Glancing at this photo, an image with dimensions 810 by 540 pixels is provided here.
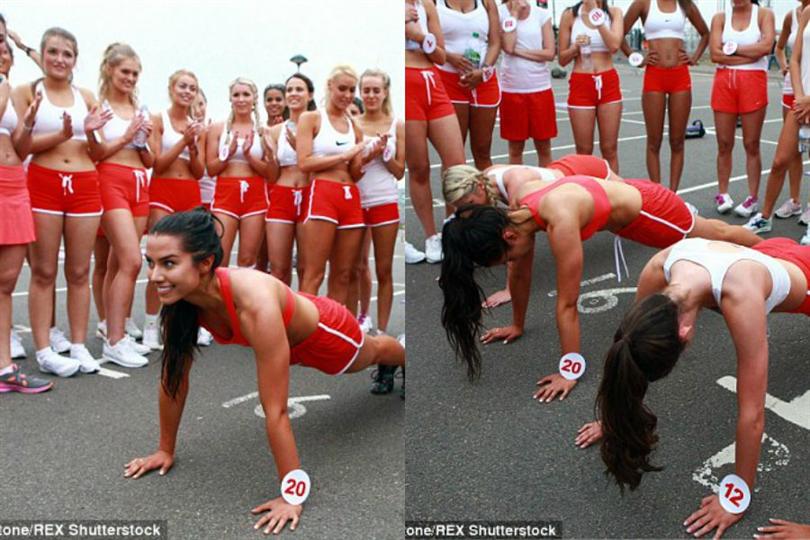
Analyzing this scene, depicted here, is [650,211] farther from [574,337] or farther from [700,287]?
[700,287]

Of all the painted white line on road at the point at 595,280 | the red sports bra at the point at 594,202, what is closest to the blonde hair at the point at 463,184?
the red sports bra at the point at 594,202

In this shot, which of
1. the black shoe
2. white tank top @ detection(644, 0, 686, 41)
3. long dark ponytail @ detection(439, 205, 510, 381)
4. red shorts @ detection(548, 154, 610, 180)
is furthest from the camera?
white tank top @ detection(644, 0, 686, 41)

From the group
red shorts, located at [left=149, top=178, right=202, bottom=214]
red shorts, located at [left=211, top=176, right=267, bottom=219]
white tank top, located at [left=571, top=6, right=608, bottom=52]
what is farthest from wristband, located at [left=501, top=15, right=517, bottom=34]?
red shorts, located at [left=149, top=178, right=202, bottom=214]

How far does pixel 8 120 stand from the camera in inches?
147

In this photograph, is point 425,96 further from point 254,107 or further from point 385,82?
point 254,107

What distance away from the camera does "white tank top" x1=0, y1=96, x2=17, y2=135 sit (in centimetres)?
371

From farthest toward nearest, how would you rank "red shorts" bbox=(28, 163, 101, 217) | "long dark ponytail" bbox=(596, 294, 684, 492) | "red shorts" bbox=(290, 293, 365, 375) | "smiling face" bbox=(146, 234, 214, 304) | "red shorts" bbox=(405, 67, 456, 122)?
"red shorts" bbox=(405, 67, 456, 122) → "red shorts" bbox=(28, 163, 101, 217) → "red shorts" bbox=(290, 293, 365, 375) → "smiling face" bbox=(146, 234, 214, 304) → "long dark ponytail" bbox=(596, 294, 684, 492)

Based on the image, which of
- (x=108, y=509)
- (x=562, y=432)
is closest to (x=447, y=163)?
(x=562, y=432)

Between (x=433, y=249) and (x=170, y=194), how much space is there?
176 centimetres

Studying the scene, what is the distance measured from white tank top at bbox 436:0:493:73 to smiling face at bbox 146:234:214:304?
2654 mm

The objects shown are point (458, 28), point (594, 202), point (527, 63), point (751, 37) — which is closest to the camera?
point (594, 202)

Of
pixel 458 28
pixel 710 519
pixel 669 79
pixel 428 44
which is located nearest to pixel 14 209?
pixel 428 44

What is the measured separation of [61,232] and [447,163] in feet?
7.56

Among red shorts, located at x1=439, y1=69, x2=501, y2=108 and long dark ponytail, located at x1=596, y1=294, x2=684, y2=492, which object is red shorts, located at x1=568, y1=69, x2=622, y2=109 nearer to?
red shorts, located at x1=439, y1=69, x2=501, y2=108
